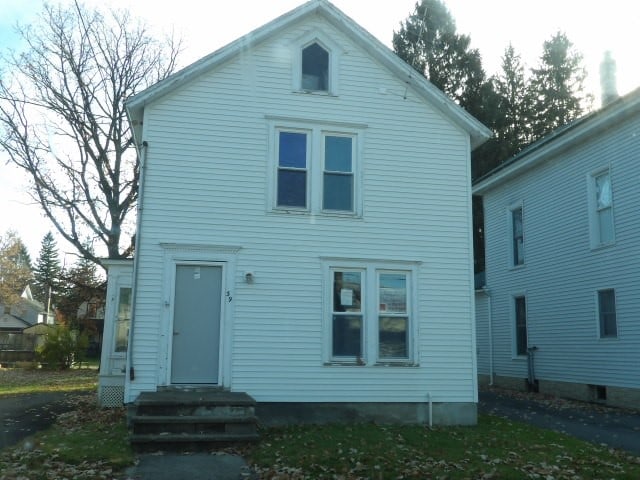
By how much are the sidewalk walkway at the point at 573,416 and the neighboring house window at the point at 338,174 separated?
19.0 ft

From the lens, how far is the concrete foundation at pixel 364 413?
36.6ft

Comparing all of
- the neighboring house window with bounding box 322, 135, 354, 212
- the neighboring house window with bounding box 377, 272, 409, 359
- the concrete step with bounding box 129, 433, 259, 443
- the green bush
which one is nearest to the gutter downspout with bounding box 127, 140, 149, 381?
the concrete step with bounding box 129, 433, 259, 443

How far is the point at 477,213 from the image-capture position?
35.1m

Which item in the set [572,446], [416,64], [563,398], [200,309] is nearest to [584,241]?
[563,398]

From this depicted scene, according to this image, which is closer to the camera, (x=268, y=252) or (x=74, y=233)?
(x=268, y=252)

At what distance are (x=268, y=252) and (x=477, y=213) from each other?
2550cm

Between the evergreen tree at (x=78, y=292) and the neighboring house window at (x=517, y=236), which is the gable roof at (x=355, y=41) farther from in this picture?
the evergreen tree at (x=78, y=292)

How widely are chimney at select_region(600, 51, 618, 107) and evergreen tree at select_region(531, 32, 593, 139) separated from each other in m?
20.0

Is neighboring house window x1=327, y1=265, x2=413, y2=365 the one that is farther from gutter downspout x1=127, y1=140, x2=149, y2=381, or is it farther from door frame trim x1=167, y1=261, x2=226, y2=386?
gutter downspout x1=127, y1=140, x2=149, y2=381

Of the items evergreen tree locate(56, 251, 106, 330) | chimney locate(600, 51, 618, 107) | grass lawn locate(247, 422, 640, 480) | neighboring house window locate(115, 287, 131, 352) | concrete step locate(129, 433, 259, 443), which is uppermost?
chimney locate(600, 51, 618, 107)

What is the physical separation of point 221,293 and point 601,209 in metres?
10.2

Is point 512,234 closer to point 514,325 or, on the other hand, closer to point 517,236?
point 517,236

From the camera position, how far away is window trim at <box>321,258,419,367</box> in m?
11.6

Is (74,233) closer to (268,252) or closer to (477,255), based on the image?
(268,252)
